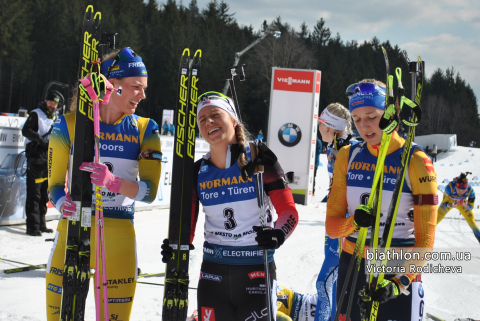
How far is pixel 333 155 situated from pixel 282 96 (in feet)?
26.5

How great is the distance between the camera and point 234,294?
7.51 ft

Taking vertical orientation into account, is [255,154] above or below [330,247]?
above

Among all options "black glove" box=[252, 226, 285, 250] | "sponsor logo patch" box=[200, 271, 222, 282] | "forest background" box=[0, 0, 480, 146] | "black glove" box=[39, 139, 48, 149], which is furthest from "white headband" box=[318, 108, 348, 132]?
"forest background" box=[0, 0, 480, 146]

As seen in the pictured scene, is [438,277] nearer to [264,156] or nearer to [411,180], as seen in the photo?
[411,180]

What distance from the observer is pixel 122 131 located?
8.78ft

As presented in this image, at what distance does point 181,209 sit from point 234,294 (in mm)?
649

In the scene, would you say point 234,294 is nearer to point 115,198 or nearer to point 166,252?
point 166,252

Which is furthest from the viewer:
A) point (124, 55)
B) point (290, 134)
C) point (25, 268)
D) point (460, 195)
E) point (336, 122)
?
point (290, 134)

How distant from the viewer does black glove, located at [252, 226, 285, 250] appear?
212 cm

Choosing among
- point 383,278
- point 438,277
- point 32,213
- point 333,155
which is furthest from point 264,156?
point 32,213

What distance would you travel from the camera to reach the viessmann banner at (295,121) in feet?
38.7

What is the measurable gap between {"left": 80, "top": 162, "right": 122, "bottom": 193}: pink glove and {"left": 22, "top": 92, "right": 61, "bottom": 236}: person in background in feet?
16.5

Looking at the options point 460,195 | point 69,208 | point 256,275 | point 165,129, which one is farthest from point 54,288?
point 165,129

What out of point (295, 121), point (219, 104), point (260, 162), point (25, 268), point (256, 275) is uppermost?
point (295, 121)
